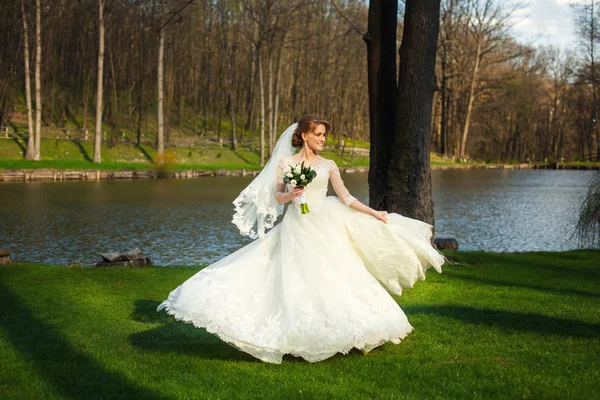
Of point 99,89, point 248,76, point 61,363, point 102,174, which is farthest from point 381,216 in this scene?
point 248,76

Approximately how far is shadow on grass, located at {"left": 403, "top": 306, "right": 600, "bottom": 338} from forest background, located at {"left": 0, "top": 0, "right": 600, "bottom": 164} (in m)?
36.9

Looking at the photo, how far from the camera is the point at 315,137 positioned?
22.6 ft

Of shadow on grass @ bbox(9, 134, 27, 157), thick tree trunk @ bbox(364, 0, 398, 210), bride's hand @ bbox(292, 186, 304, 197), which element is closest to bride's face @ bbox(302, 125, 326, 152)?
bride's hand @ bbox(292, 186, 304, 197)

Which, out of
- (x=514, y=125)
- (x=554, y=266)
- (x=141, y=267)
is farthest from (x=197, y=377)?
(x=514, y=125)

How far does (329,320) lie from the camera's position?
6.03 m

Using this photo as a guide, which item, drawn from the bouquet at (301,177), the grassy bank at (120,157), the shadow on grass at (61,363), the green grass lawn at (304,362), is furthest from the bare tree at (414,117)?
the grassy bank at (120,157)

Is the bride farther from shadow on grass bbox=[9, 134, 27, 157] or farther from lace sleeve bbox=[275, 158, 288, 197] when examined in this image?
shadow on grass bbox=[9, 134, 27, 157]

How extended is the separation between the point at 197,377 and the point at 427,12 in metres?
8.13

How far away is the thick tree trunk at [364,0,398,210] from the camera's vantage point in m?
12.5

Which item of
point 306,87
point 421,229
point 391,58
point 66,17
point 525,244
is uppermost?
point 66,17

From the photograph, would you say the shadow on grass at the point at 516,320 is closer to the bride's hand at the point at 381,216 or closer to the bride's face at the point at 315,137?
the bride's hand at the point at 381,216

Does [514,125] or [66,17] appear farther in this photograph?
[514,125]

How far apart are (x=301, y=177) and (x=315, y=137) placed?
0.51 meters

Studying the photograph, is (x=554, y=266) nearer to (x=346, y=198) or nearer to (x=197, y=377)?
(x=346, y=198)
